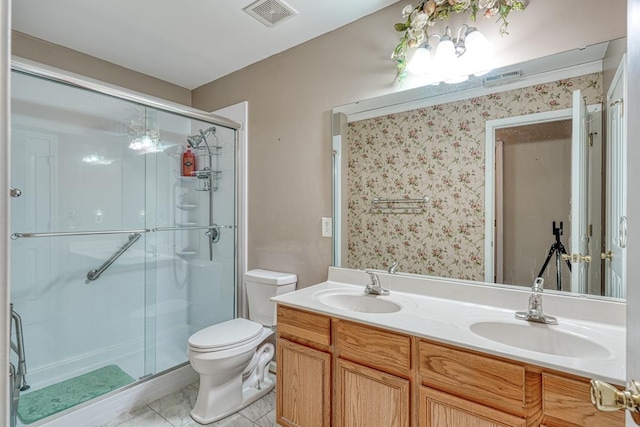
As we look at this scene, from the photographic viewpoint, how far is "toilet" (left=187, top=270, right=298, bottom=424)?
183 cm

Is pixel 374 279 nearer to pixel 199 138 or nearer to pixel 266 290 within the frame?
pixel 266 290

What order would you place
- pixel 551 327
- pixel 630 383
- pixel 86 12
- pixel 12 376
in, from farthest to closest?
pixel 86 12, pixel 12 376, pixel 551 327, pixel 630 383

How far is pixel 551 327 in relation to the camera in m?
1.24

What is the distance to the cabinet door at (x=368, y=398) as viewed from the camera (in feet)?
4.13

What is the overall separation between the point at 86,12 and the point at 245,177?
136 cm

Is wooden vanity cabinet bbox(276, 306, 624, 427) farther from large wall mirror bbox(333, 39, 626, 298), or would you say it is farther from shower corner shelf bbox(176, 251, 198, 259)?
shower corner shelf bbox(176, 251, 198, 259)

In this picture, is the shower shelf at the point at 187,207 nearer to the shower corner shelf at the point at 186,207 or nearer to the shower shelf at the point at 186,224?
the shower corner shelf at the point at 186,207

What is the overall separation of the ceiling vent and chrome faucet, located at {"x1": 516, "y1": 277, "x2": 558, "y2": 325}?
1.90 meters

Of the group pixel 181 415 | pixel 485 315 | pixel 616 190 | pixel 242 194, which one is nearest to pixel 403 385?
pixel 485 315

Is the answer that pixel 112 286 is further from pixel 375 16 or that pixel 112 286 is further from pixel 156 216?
pixel 375 16

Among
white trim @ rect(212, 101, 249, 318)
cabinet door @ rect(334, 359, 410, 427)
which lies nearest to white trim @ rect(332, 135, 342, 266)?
cabinet door @ rect(334, 359, 410, 427)

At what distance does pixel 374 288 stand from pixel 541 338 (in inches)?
29.5

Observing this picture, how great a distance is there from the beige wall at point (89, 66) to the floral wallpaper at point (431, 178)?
185cm

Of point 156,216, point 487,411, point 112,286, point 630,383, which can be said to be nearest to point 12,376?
point 112,286
